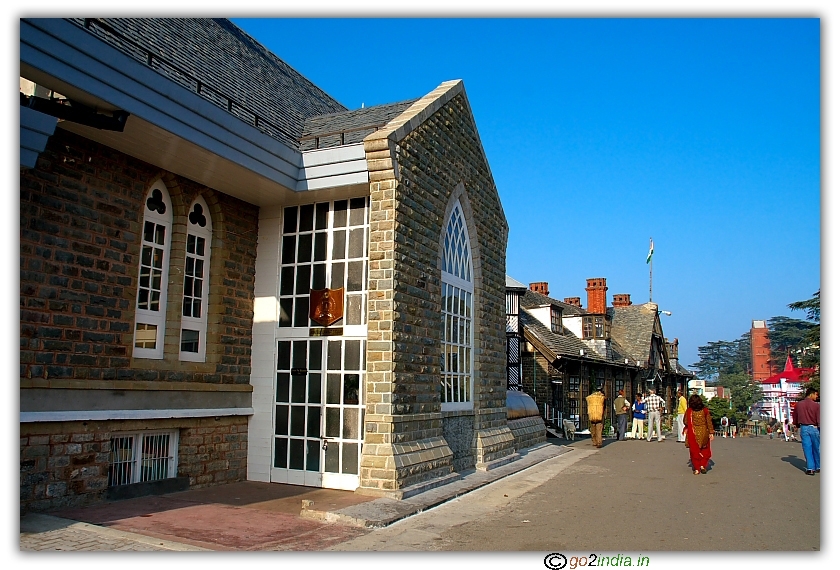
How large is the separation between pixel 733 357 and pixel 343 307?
6569cm

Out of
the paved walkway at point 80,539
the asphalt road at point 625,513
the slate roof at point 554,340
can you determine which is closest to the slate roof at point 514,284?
the slate roof at point 554,340

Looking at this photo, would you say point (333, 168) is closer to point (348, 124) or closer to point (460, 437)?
point (348, 124)

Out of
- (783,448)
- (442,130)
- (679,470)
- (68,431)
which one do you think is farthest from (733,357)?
(68,431)

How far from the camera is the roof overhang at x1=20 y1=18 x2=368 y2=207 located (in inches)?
270

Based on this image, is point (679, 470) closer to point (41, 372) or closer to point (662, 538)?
point (662, 538)

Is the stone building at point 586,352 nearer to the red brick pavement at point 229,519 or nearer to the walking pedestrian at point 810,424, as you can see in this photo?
the walking pedestrian at point 810,424

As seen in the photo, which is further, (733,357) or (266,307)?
(733,357)

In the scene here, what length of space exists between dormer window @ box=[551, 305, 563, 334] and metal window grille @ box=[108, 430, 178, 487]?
19.5m

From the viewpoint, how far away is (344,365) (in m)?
10.4

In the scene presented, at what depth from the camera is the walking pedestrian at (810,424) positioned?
11664mm

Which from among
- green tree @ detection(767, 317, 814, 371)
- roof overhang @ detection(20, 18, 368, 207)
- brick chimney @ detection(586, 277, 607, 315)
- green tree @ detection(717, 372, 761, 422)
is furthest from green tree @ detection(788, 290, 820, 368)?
green tree @ detection(717, 372, 761, 422)

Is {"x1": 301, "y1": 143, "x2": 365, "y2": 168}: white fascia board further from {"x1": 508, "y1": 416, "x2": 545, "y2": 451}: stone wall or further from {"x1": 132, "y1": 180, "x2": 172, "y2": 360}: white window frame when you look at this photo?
{"x1": 508, "y1": 416, "x2": 545, "y2": 451}: stone wall

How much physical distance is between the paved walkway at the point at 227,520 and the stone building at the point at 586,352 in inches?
570

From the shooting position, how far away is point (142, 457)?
919cm
